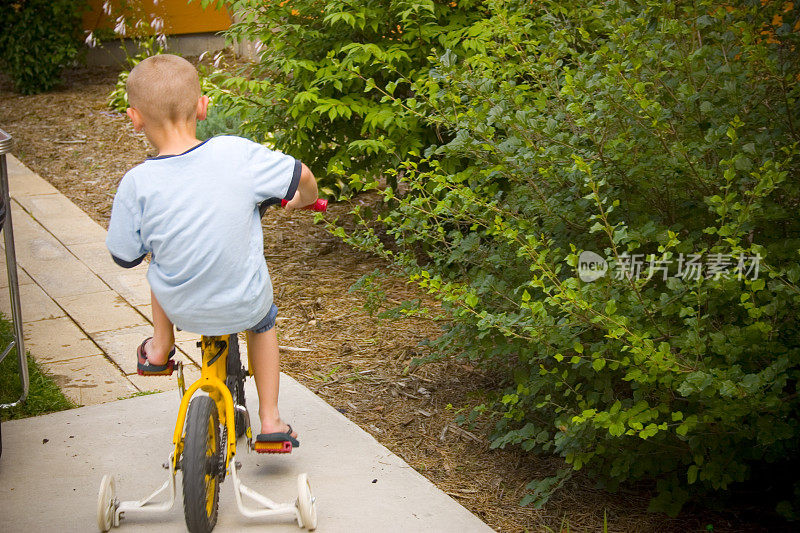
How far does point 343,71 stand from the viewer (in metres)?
5.02

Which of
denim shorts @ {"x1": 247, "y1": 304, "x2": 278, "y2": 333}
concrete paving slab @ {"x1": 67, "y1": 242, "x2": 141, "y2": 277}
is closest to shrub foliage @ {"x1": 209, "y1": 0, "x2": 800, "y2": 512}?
denim shorts @ {"x1": 247, "y1": 304, "x2": 278, "y2": 333}

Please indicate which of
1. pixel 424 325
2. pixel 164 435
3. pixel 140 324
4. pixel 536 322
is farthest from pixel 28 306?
pixel 536 322

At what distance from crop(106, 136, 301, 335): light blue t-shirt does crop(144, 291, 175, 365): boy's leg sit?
177 mm

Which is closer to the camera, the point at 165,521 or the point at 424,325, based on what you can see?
the point at 165,521

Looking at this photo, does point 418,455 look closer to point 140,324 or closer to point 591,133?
point 591,133

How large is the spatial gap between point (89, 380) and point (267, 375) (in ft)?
5.15

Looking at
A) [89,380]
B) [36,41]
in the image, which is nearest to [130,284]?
[89,380]

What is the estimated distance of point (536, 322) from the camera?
2848 mm

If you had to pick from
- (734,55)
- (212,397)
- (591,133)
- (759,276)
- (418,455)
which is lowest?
(418,455)

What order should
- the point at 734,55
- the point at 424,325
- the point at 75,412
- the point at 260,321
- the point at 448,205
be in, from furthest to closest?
the point at 424,325 → the point at 75,412 → the point at 448,205 → the point at 734,55 → the point at 260,321

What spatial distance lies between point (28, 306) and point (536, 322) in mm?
3519

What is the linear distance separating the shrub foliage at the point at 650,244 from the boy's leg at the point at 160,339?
3.12 ft

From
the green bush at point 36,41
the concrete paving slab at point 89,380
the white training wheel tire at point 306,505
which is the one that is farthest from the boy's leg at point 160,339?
the green bush at point 36,41

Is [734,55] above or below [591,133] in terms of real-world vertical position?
above
